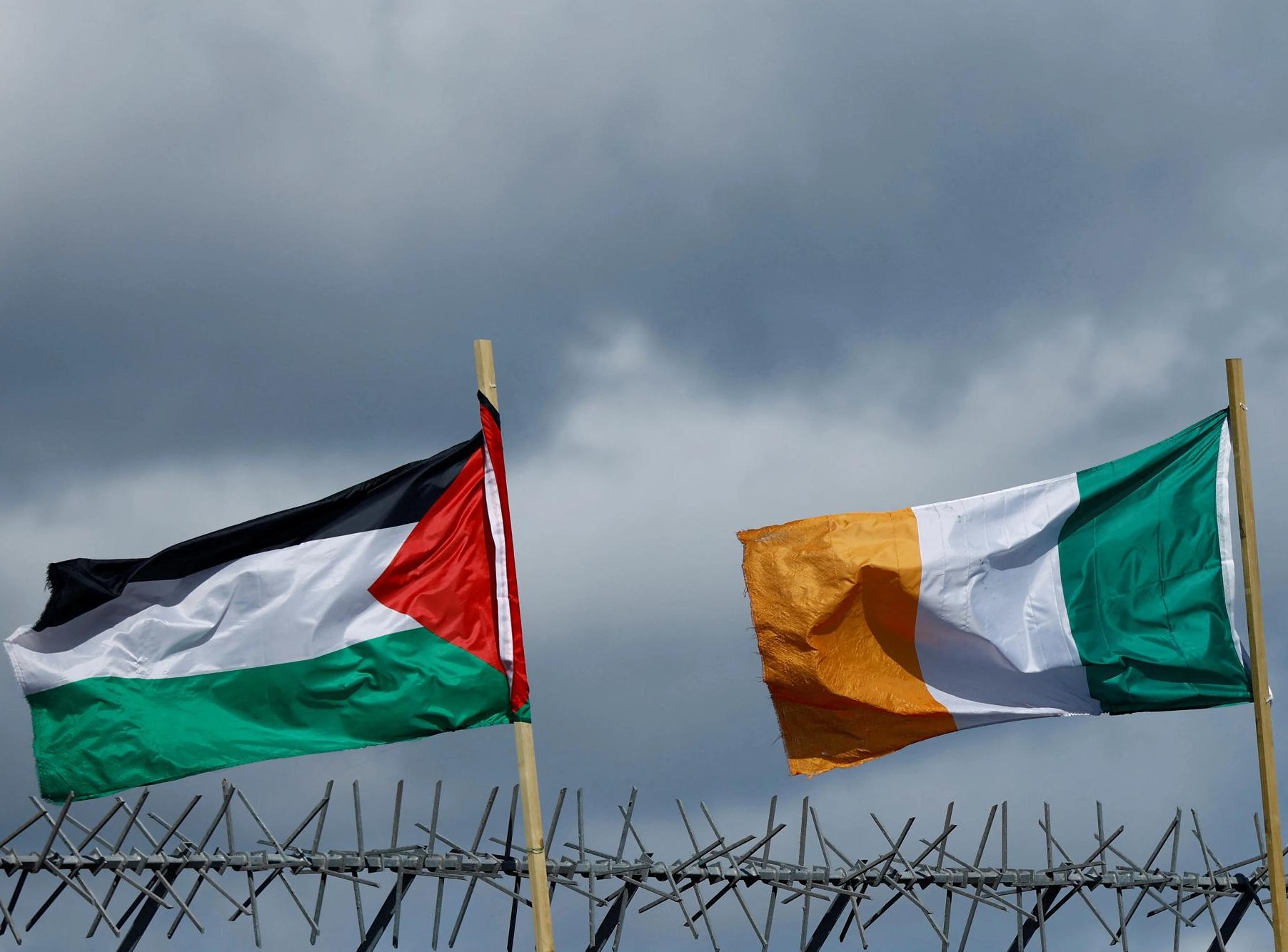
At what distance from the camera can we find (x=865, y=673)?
21.5 m

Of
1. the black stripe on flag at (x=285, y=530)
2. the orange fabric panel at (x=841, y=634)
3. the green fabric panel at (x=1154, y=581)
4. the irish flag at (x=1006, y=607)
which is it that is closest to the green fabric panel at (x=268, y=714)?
the black stripe on flag at (x=285, y=530)

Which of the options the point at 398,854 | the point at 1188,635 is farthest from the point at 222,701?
the point at 1188,635

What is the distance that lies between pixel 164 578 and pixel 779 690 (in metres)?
6.74

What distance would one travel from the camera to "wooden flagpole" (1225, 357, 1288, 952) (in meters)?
20.2

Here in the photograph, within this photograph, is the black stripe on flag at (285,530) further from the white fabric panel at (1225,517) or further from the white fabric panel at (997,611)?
the white fabric panel at (1225,517)

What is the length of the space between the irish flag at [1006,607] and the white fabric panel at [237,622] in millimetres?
4366

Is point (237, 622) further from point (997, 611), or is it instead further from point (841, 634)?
point (997, 611)

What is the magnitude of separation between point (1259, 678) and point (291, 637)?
33.9 ft

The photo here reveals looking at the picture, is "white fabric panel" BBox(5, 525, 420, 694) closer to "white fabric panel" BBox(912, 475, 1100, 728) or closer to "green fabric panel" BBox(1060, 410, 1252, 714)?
Result: "white fabric panel" BBox(912, 475, 1100, 728)

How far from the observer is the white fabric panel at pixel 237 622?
19531 millimetres

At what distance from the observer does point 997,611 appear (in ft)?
71.6

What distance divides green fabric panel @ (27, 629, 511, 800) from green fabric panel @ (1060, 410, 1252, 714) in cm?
697

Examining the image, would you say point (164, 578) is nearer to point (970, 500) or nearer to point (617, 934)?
point (617, 934)

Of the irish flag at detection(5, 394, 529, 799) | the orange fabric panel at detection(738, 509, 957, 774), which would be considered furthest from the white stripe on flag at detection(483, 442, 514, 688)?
the orange fabric panel at detection(738, 509, 957, 774)
